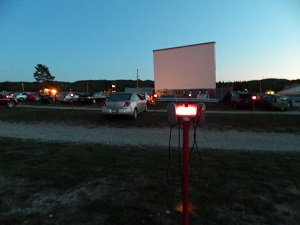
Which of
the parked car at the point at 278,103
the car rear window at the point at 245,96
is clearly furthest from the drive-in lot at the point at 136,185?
the car rear window at the point at 245,96

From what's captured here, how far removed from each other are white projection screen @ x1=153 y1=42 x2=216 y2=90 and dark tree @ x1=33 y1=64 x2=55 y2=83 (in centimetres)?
5575

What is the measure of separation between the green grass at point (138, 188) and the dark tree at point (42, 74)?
80730 mm

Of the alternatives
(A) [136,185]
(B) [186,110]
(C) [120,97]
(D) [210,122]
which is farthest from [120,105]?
(B) [186,110]

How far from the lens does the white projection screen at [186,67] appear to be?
107ft

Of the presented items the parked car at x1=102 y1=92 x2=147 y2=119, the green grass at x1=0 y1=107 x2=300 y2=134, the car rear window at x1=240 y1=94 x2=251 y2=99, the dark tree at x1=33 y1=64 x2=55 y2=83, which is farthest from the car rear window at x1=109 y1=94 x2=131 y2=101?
the dark tree at x1=33 y1=64 x2=55 y2=83

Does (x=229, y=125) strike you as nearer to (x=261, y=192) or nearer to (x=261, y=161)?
(x=261, y=161)

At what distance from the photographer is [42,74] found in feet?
263

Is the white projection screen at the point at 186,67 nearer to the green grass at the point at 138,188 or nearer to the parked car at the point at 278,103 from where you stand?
the parked car at the point at 278,103

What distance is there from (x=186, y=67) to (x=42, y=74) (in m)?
61.6

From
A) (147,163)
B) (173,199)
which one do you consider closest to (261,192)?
(173,199)

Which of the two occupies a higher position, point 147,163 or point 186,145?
point 186,145

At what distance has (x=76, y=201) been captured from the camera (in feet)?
12.1

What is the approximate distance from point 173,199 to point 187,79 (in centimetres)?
3177

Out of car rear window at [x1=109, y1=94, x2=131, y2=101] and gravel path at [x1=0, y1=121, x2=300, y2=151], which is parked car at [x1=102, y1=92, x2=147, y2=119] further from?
gravel path at [x1=0, y1=121, x2=300, y2=151]
